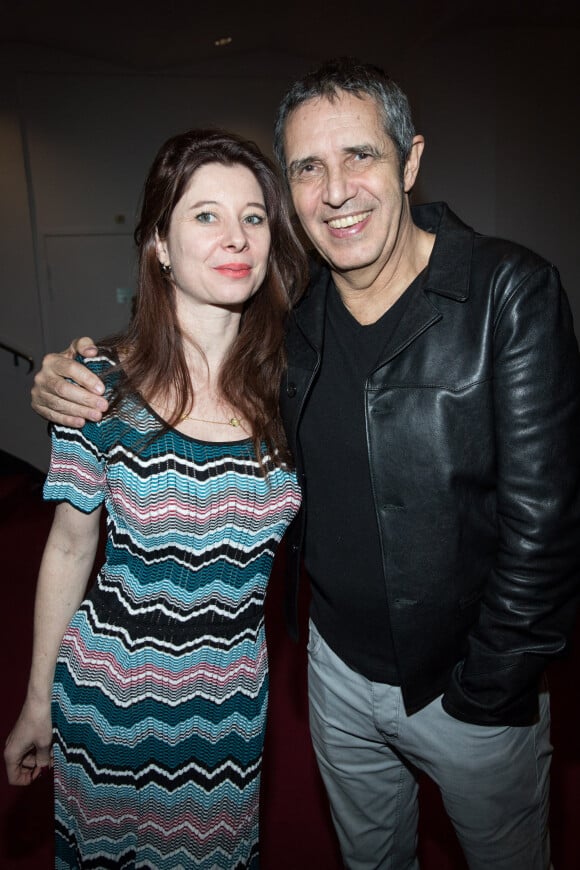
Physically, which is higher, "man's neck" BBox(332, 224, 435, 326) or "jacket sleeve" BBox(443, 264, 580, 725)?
"man's neck" BBox(332, 224, 435, 326)

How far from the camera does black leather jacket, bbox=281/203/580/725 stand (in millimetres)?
1269

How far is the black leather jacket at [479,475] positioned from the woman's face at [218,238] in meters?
0.40

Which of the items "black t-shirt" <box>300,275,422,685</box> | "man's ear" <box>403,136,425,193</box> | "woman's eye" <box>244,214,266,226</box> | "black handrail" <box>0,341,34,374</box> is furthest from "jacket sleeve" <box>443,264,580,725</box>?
"black handrail" <box>0,341,34,374</box>

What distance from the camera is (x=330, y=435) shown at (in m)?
1.54

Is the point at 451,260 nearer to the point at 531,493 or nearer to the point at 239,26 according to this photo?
the point at 531,493

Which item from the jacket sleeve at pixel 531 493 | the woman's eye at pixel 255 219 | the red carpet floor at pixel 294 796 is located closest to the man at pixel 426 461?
the jacket sleeve at pixel 531 493

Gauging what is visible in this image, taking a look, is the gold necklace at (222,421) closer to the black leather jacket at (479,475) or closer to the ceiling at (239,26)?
the black leather jacket at (479,475)

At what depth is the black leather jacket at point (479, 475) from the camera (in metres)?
1.27

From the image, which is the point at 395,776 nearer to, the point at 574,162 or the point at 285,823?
the point at 285,823

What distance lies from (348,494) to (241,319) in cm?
59

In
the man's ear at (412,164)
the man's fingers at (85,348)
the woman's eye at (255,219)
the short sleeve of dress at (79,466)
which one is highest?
the man's ear at (412,164)

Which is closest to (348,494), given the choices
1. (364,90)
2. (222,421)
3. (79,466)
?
(222,421)

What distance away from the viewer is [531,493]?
1.28 metres

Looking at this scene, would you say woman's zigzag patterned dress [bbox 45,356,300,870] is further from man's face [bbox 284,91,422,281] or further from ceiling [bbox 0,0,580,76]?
ceiling [bbox 0,0,580,76]
